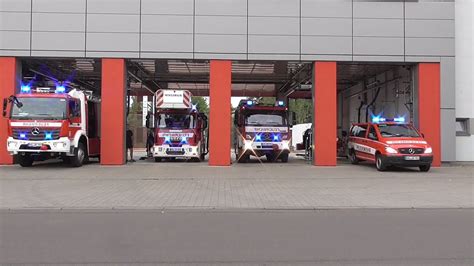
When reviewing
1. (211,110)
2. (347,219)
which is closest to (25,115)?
(211,110)

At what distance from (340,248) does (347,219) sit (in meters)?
2.26

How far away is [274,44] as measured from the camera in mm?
20438

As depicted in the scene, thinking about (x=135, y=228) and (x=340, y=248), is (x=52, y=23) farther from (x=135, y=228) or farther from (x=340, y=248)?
(x=340, y=248)

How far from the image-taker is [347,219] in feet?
28.2

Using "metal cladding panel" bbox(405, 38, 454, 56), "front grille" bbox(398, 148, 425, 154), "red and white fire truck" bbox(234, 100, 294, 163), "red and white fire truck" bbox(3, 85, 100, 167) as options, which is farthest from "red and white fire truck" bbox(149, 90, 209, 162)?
"metal cladding panel" bbox(405, 38, 454, 56)

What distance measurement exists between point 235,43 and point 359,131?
7.07 metres

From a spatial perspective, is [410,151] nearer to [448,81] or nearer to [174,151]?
[448,81]

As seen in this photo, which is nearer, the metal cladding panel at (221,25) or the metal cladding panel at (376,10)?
the metal cladding panel at (221,25)

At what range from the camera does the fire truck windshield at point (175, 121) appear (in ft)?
72.8

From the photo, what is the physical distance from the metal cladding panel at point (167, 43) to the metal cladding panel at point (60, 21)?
2725 millimetres

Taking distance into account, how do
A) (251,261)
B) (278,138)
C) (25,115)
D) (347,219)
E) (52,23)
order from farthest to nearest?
(278,138)
(52,23)
(25,115)
(347,219)
(251,261)

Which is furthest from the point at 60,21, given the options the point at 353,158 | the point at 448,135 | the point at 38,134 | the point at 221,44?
the point at 448,135

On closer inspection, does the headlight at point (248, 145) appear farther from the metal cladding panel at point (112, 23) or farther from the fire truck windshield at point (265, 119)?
the metal cladding panel at point (112, 23)

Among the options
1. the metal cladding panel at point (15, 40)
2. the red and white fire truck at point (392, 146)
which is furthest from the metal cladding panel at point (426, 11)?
the metal cladding panel at point (15, 40)
